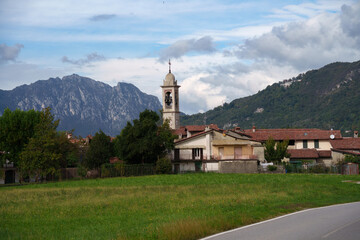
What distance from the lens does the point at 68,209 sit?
26.3 meters

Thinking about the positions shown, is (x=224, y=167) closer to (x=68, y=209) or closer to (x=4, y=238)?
(x=68, y=209)

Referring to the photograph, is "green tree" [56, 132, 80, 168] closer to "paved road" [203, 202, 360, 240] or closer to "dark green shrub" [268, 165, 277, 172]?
"dark green shrub" [268, 165, 277, 172]

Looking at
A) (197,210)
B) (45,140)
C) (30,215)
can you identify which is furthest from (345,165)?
(30,215)

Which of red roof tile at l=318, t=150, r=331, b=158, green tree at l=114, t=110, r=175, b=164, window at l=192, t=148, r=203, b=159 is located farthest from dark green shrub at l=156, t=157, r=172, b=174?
red roof tile at l=318, t=150, r=331, b=158

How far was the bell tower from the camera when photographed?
10169 cm

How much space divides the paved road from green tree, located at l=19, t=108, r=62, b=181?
45.9m

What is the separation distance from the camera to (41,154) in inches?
2458

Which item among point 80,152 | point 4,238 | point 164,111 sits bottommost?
point 4,238

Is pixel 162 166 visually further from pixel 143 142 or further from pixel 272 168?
pixel 272 168

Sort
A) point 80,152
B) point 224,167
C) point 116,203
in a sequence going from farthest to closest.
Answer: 1. point 80,152
2. point 224,167
3. point 116,203

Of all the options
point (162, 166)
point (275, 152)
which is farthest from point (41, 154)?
point (275, 152)

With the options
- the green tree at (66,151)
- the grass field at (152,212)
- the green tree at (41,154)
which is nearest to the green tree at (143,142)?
the green tree at (66,151)

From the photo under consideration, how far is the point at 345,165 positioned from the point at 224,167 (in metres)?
16.0

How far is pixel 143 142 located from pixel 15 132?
17.4 metres
